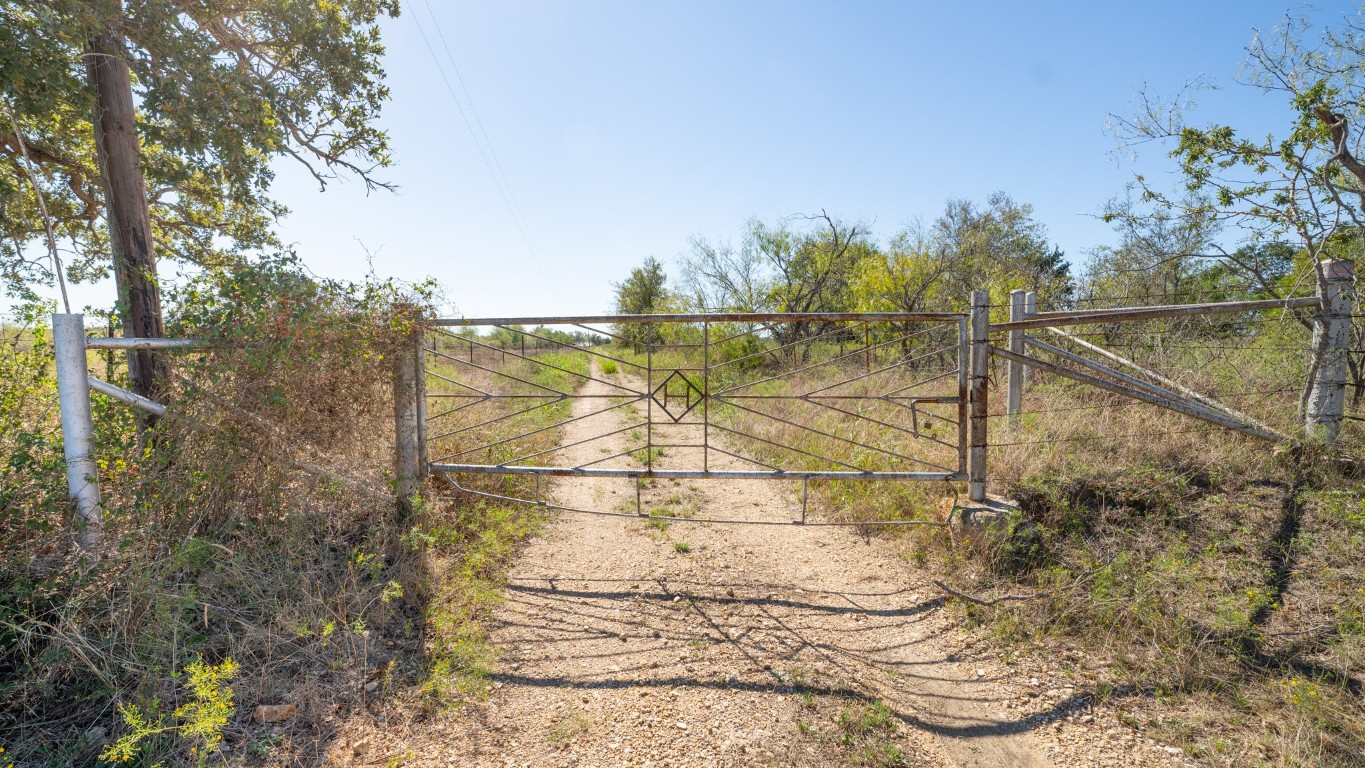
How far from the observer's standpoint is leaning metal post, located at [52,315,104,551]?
315 cm

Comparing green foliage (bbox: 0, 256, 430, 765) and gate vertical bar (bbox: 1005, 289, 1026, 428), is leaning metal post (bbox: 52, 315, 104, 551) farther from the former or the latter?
gate vertical bar (bbox: 1005, 289, 1026, 428)

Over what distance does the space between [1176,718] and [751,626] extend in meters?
2.32

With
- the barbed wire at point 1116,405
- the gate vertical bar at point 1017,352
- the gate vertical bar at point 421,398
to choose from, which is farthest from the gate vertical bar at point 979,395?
the gate vertical bar at point 421,398

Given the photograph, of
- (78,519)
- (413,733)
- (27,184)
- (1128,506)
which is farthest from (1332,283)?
(27,184)

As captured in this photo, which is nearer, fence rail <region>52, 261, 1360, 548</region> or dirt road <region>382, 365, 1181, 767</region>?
dirt road <region>382, 365, 1181, 767</region>

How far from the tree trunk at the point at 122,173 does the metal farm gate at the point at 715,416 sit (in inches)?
86.3

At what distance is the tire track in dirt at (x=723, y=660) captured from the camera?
9.05ft

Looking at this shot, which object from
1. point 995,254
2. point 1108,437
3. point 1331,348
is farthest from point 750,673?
point 995,254

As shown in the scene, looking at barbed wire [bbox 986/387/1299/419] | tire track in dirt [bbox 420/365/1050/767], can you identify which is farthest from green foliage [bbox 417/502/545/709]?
→ barbed wire [bbox 986/387/1299/419]

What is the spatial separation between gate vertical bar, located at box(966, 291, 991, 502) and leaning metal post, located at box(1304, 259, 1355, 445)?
9.41 ft

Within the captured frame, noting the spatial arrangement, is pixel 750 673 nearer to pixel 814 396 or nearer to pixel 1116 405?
pixel 814 396

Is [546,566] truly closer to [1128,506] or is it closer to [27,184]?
[1128,506]

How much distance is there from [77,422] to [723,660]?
13.5ft

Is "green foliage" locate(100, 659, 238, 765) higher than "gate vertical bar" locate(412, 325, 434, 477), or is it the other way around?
"gate vertical bar" locate(412, 325, 434, 477)
